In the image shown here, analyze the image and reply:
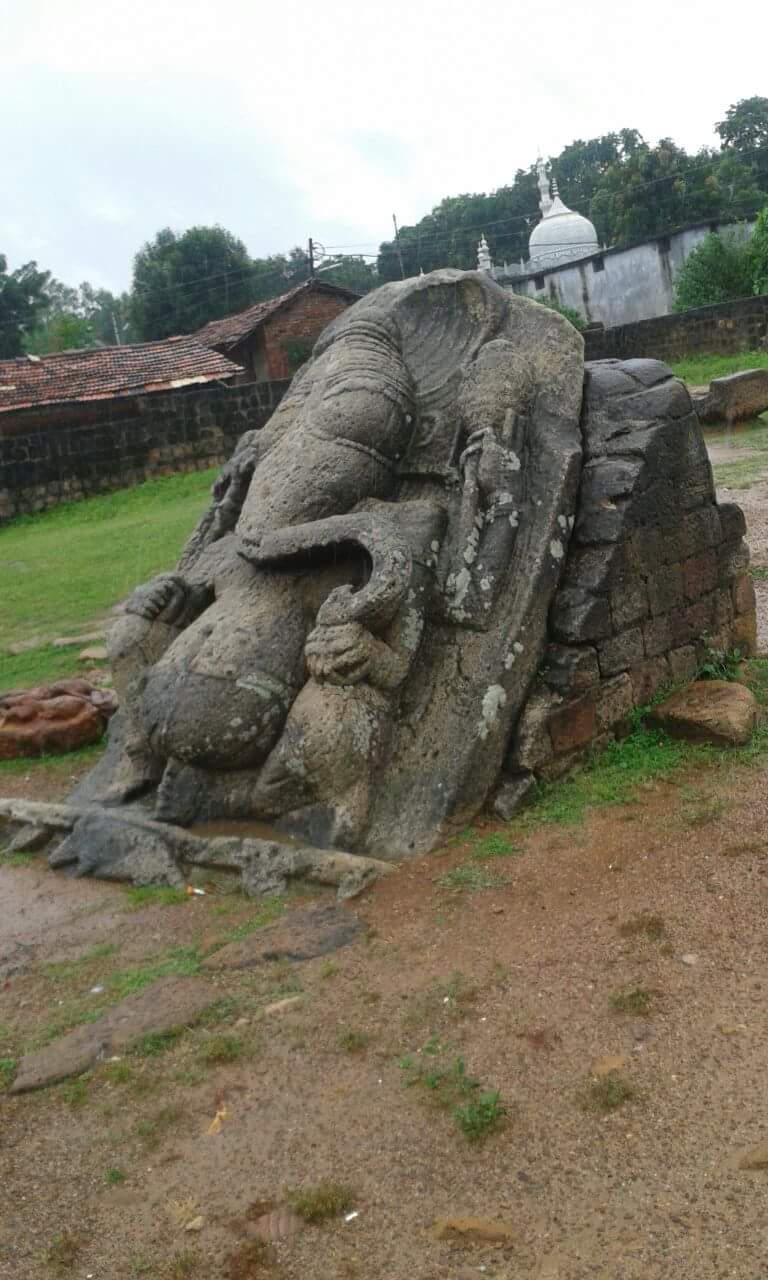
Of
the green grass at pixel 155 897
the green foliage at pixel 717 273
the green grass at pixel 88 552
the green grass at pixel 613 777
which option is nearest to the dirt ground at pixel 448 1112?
the green grass at pixel 155 897

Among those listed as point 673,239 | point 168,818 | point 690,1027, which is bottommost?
point 690,1027

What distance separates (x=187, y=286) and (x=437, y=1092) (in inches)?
1414

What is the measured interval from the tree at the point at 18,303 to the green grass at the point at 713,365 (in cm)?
2240

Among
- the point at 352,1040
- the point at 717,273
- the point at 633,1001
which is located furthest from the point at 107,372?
the point at 633,1001

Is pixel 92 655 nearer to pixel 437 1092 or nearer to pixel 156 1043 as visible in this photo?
pixel 156 1043

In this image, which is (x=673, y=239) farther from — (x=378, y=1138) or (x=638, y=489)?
(x=378, y=1138)

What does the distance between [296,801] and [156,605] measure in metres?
1.19

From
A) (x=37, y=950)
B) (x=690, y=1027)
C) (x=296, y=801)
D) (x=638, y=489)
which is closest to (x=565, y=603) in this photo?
(x=638, y=489)

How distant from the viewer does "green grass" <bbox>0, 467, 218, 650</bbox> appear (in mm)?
9688

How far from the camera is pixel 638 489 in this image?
455 cm

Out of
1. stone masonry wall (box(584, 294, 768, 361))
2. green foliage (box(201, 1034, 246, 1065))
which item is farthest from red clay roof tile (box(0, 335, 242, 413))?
green foliage (box(201, 1034, 246, 1065))

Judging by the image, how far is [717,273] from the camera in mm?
22094

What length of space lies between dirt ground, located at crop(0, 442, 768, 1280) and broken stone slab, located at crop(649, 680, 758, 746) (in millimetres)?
465

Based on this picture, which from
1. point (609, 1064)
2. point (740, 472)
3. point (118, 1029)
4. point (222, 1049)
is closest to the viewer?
point (609, 1064)
